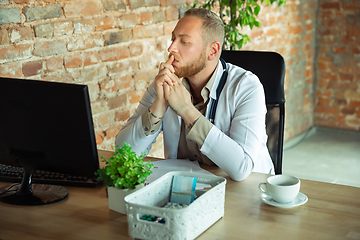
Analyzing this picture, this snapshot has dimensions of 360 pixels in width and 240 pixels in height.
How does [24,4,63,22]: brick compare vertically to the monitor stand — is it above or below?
above

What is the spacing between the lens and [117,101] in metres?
2.51

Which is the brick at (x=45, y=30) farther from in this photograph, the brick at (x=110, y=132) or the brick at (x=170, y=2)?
the brick at (x=170, y=2)

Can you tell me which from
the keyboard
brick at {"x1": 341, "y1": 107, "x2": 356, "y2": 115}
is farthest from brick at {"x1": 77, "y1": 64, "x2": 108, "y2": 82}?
brick at {"x1": 341, "y1": 107, "x2": 356, "y2": 115}

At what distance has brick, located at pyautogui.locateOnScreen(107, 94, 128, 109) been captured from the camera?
2.46 m

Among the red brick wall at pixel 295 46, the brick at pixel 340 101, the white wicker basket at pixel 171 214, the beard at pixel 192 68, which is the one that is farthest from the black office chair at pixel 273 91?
the brick at pixel 340 101

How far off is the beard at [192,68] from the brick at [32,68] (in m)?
0.71

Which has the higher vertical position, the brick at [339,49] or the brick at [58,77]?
the brick at [58,77]

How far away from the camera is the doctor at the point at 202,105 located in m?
1.56

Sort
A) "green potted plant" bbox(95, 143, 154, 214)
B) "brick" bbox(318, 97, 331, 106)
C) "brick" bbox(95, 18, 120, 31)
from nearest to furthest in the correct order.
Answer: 1. "green potted plant" bbox(95, 143, 154, 214)
2. "brick" bbox(95, 18, 120, 31)
3. "brick" bbox(318, 97, 331, 106)

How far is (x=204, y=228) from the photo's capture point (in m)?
1.10

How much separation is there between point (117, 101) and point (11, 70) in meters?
0.73

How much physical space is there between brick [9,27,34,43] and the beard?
73cm

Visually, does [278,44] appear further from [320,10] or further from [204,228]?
[204,228]

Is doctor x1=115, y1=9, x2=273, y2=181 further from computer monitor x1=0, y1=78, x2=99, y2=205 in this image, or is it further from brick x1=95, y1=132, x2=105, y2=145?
brick x1=95, y1=132, x2=105, y2=145
